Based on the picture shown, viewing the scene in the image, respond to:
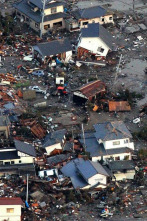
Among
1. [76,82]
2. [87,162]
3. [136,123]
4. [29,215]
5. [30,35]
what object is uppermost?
[30,35]

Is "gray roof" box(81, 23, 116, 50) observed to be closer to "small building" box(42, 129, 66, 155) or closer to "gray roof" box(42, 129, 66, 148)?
"gray roof" box(42, 129, 66, 148)

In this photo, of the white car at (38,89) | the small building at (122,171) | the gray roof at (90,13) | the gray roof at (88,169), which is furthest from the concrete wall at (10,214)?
the gray roof at (90,13)

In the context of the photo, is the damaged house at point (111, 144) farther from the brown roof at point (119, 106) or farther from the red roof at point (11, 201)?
the red roof at point (11, 201)

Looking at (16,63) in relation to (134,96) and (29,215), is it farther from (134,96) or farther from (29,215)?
(29,215)

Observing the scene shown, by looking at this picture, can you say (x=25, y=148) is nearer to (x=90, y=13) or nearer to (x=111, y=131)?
(x=111, y=131)

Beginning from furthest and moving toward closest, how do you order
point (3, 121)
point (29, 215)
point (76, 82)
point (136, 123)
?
point (76, 82) < point (136, 123) < point (3, 121) < point (29, 215)

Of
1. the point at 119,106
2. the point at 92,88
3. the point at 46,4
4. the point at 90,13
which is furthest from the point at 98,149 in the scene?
the point at 90,13

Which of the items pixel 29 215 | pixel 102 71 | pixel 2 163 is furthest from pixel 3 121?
pixel 102 71
